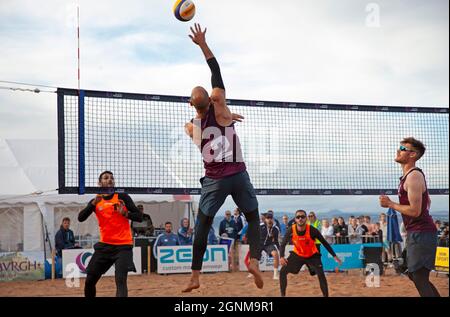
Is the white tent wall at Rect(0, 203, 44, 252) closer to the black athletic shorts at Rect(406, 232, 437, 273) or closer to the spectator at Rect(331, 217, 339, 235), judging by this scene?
the spectator at Rect(331, 217, 339, 235)

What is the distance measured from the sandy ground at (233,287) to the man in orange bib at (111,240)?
536 centimetres

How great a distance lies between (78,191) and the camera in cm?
927

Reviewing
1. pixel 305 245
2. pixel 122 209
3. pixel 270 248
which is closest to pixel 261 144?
pixel 305 245

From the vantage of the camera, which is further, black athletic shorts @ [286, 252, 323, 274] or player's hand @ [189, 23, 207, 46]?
black athletic shorts @ [286, 252, 323, 274]

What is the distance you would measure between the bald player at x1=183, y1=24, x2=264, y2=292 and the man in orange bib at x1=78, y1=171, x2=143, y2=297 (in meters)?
1.70

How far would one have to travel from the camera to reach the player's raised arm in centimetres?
666

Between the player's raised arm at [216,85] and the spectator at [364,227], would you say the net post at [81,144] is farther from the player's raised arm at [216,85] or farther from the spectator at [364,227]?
the spectator at [364,227]

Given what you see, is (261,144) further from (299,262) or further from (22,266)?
(22,266)

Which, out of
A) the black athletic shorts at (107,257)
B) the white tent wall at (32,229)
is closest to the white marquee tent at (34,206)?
the white tent wall at (32,229)

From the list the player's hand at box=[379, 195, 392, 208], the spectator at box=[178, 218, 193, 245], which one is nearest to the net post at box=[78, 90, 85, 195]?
the player's hand at box=[379, 195, 392, 208]

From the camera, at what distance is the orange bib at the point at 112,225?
8.39m

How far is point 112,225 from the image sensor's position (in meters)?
8.41

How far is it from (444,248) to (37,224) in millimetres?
12747
